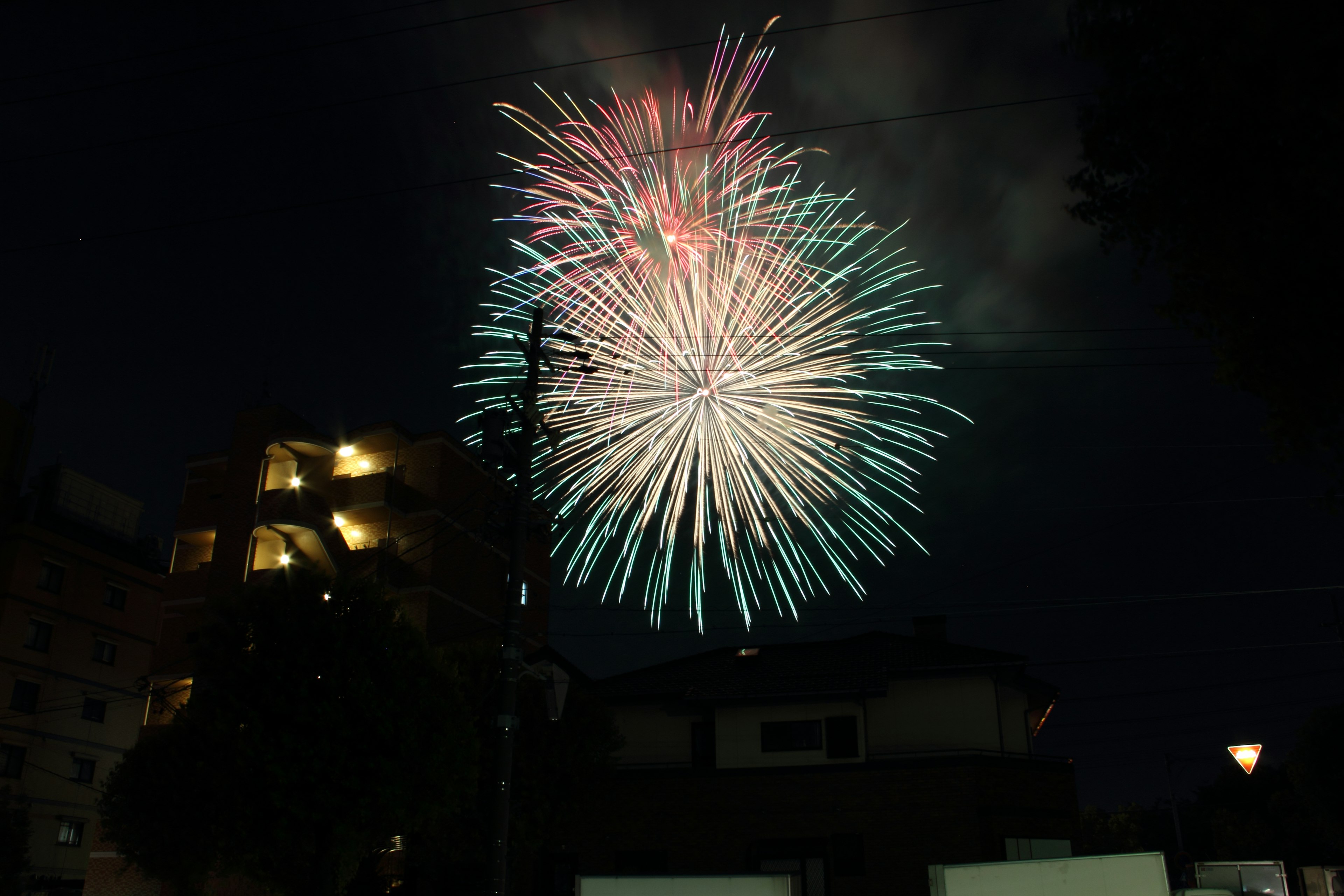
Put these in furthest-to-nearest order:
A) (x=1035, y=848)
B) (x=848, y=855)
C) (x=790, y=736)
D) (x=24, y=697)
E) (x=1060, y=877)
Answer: (x=24, y=697) → (x=790, y=736) → (x=848, y=855) → (x=1035, y=848) → (x=1060, y=877)

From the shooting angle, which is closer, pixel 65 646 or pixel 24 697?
pixel 24 697

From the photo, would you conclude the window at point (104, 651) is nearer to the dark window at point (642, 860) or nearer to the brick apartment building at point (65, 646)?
the brick apartment building at point (65, 646)

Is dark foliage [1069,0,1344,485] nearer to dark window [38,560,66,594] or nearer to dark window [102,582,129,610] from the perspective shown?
dark window [38,560,66,594]

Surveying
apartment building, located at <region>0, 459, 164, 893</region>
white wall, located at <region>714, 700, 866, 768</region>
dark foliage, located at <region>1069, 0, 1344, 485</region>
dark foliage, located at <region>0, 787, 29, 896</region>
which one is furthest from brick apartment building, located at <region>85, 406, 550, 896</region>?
dark foliage, located at <region>1069, 0, 1344, 485</region>

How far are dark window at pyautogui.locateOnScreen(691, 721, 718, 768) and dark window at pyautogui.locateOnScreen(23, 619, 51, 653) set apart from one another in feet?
114

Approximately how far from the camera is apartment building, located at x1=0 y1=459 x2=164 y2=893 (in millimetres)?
45156

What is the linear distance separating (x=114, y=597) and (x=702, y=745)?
1470 inches

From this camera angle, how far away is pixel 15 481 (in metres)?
50.1

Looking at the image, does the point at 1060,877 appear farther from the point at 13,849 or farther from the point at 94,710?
the point at 94,710

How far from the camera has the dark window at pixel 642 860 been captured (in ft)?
101

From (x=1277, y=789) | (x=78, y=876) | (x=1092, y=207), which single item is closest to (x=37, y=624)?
(x=78, y=876)

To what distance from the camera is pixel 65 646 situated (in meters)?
48.4

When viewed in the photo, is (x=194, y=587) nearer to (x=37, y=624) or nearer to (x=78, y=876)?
(x=37, y=624)

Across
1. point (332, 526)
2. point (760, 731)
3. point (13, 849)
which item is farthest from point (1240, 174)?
point (13, 849)
